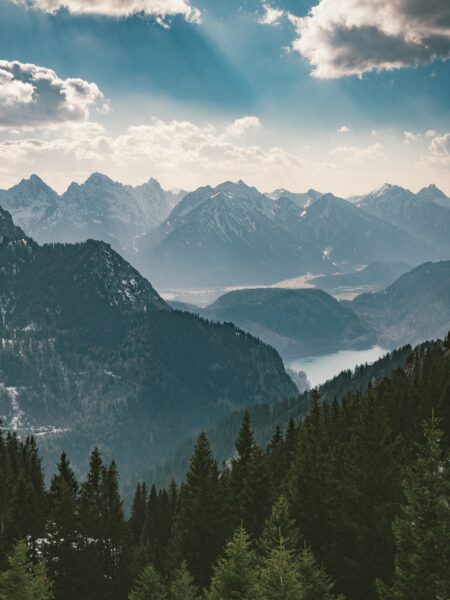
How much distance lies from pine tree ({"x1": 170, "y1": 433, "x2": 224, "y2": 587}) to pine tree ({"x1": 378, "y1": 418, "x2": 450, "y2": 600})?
78.0 feet

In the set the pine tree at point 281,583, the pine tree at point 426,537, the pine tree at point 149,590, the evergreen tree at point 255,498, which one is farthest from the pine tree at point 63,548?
the pine tree at point 426,537

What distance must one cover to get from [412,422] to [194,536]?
3831cm

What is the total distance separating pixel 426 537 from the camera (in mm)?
33906

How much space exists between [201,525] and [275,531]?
16.1 m

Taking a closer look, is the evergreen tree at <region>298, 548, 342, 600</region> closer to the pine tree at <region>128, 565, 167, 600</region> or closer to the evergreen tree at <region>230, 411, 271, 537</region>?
the pine tree at <region>128, 565, 167, 600</region>

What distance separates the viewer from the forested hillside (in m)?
35.1

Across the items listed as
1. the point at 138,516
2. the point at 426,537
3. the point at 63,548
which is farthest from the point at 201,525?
the point at 138,516

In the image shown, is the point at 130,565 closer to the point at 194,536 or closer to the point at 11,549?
the point at 194,536

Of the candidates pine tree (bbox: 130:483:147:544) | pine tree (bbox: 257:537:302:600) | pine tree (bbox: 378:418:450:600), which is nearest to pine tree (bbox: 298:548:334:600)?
pine tree (bbox: 257:537:302:600)

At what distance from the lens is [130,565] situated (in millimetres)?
58469

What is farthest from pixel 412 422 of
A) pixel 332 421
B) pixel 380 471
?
pixel 380 471

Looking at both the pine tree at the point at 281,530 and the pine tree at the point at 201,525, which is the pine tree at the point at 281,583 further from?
the pine tree at the point at 201,525

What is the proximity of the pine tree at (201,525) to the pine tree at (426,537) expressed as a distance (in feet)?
78.0

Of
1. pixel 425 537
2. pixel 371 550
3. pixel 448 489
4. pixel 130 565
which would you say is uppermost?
pixel 448 489
